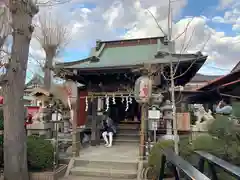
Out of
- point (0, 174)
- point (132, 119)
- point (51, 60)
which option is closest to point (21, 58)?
point (0, 174)

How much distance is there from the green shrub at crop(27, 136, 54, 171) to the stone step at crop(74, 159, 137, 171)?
121 centimetres

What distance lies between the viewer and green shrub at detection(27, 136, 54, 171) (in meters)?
6.95

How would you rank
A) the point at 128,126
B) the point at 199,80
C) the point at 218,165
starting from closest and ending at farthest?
the point at 218,165 < the point at 128,126 < the point at 199,80

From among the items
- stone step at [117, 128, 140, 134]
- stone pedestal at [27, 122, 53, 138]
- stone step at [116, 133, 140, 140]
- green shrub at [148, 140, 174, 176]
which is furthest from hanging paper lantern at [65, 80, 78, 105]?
stone step at [117, 128, 140, 134]

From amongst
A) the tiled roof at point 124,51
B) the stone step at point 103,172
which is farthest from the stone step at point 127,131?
the stone step at point 103,172

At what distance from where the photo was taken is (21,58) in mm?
6531

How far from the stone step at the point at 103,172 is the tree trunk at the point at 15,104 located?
1.72 meters

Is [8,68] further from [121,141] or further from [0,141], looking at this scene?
[121,141]

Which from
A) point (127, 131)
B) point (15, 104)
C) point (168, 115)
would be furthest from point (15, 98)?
point (127, 131)

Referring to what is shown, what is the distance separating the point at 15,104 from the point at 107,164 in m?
3.51

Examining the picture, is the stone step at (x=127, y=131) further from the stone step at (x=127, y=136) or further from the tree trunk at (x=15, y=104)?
the tree trunk at (x=15, y=104)

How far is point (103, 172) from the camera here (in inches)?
297

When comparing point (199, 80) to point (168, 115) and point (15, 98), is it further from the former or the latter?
point (15, 98)

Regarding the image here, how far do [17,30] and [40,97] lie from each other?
13.4 ft
